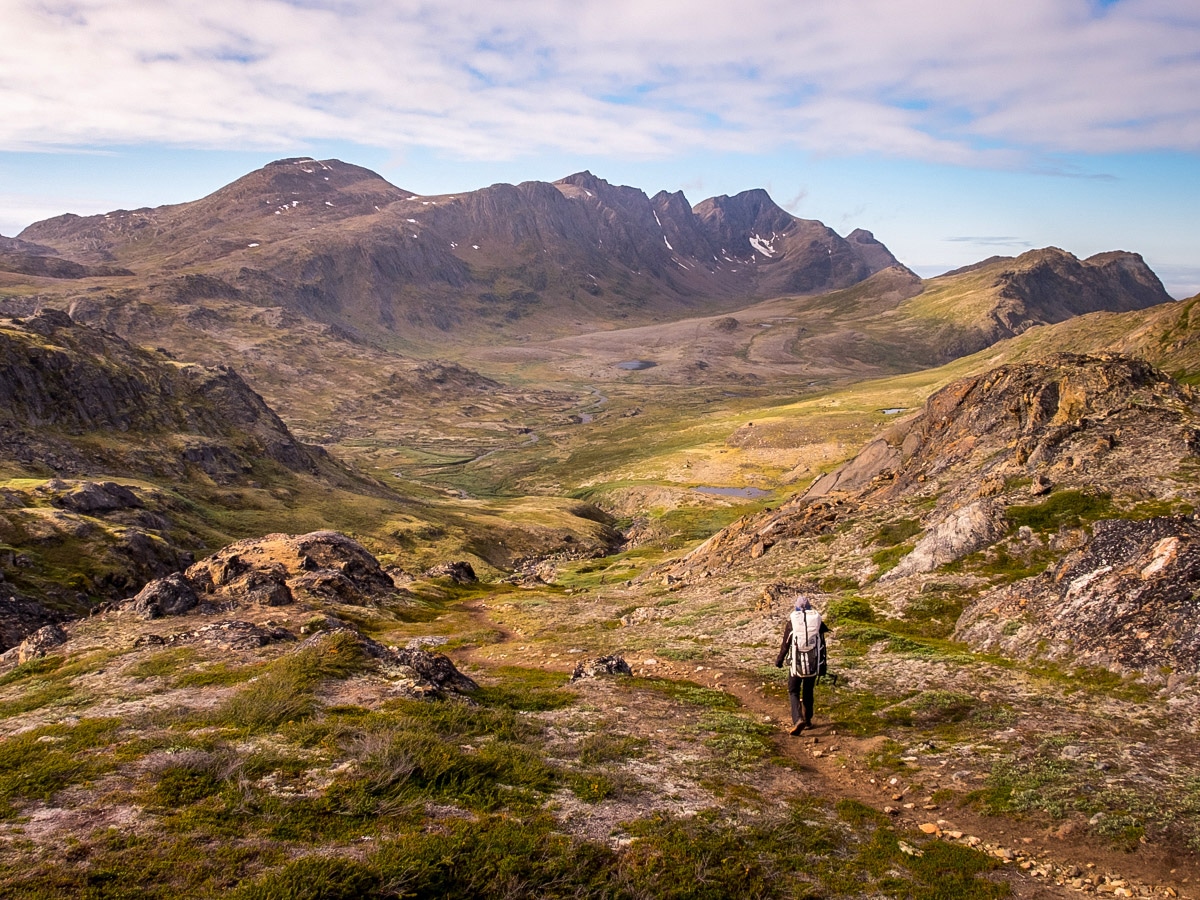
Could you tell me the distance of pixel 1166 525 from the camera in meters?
27.2

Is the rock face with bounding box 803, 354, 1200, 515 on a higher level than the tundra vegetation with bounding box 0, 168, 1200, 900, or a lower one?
higher

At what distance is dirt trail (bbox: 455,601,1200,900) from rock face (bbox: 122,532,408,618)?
3474 cm

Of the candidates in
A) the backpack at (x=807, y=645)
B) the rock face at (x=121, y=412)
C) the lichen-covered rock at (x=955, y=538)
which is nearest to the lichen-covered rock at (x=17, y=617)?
the rock face at (x=121, y=412)

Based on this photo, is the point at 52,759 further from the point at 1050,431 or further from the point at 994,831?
the point at 1050,431

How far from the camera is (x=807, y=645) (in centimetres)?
2208

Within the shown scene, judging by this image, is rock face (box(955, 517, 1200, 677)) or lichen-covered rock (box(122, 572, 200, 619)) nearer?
rock face (box(955, 517, 1200, 677))

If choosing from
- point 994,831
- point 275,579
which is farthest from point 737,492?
point 994,831

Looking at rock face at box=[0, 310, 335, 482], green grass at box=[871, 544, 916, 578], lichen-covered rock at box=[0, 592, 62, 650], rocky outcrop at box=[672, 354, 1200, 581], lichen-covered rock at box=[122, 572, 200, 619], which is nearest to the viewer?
rocky outcrop at box=[672, 354, 1200, 581]

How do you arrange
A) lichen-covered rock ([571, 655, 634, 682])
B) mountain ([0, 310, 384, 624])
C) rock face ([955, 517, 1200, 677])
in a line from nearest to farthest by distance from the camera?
rock face ([955, 517, 1200, 677]) < lichen-covered rock ([571, 655, 634, 682]) < mountain ([0, 310, 384, 624])

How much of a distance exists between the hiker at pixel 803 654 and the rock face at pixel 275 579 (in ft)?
116

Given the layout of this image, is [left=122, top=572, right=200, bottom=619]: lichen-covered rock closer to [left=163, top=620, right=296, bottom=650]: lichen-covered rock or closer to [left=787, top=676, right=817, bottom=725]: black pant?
[left=163, top=620, right=296, bottom=650]: lichen-covered rock

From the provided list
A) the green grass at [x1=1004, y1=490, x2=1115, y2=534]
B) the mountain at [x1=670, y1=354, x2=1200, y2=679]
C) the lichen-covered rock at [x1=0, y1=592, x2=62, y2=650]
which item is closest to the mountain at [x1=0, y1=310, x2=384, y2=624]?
the lichen-covered rock at [x1=0, y1=592, x2=62, y2=650]

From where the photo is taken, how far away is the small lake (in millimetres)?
155375

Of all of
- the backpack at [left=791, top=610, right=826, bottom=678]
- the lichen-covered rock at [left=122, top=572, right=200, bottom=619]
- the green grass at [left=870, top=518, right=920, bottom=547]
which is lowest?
the lichen-covered rock at [left=122, top=572, right=200, bottom=619]
